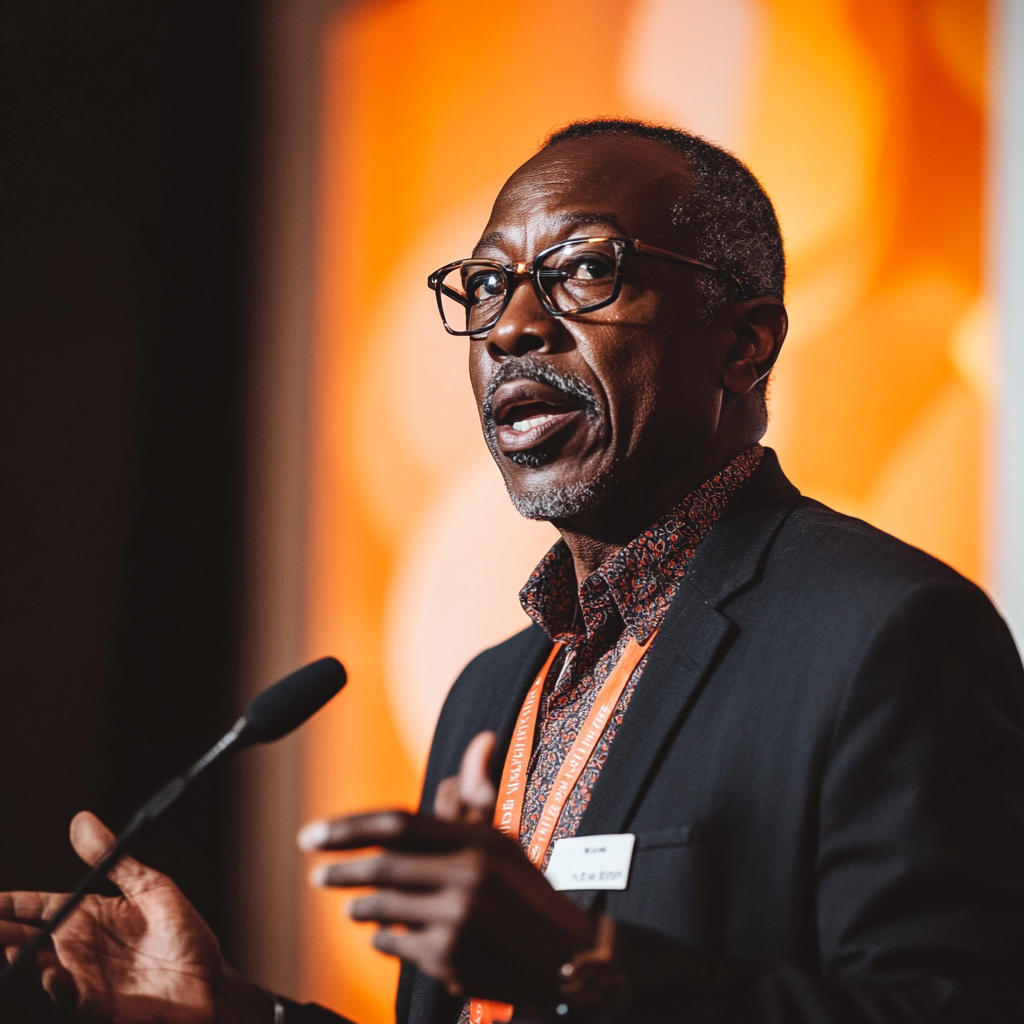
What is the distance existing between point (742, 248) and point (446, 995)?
4.22ft

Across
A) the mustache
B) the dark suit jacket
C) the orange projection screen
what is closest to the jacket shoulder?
the dark suit jacket

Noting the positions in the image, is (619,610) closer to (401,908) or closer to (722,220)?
(722,220)

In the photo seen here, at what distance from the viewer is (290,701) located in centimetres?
130

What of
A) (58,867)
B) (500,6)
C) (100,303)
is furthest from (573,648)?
(500,6)

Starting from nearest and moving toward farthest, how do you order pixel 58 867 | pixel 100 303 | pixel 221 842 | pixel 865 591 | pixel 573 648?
1. pixel 865 591
2. pixel 573 648
3. pixel 58 867
4. pixel 100 303
5. pixel 221 842

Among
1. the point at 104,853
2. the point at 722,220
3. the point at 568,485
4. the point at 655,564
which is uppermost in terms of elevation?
the point at 722,220

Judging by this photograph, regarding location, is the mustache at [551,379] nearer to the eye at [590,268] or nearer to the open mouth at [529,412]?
the open mouth at [529,412]

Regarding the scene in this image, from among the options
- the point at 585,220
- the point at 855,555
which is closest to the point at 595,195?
the point at 585,220

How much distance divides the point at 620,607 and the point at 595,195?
26.1 inches

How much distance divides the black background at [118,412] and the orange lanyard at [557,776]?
1925 millimetres

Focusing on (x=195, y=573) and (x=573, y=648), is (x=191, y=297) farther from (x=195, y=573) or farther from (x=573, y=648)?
(x=573, y=648)

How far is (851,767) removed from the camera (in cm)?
121

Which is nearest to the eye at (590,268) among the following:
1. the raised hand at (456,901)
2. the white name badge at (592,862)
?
the white name badge at (592,862)

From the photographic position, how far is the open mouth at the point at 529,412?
65.3 inches
